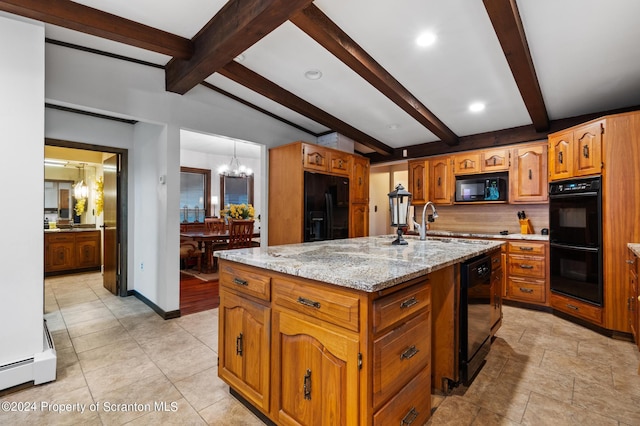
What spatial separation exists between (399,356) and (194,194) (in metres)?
6.93

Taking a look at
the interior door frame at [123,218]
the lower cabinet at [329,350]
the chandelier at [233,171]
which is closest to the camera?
the lower cabinet at [329,350]

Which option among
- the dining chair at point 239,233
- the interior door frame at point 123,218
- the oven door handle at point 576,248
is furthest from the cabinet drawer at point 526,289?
the interior door frame at point 123,218

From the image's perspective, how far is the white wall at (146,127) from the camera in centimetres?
275

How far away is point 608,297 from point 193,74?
14.9 ft

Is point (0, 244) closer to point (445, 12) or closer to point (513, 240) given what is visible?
point (445, 12)

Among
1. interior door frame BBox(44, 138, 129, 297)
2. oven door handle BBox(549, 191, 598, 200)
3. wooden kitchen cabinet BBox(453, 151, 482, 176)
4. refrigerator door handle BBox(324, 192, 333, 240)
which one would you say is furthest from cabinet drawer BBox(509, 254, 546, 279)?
interior door frame BBox(44, 138, 129, 297)

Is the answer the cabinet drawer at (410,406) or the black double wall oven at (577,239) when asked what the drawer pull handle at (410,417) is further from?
the black double wall oven at (577,239)

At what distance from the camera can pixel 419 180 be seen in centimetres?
506

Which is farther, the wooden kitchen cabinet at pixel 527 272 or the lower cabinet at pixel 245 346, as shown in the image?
the wooden kitchen cabinet at pixel 527 272

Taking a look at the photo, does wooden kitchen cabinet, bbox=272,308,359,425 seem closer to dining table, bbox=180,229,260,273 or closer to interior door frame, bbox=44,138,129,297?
interior door frame, bbox=44,138,129,297

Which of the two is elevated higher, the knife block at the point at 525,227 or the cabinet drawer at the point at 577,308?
the knife block at the point at 525,227

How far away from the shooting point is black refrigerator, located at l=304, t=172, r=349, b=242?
391 centimetres

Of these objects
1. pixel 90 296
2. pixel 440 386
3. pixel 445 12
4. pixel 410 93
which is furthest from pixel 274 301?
pixel 90 296

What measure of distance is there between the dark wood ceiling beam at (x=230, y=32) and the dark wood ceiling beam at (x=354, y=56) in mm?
234
